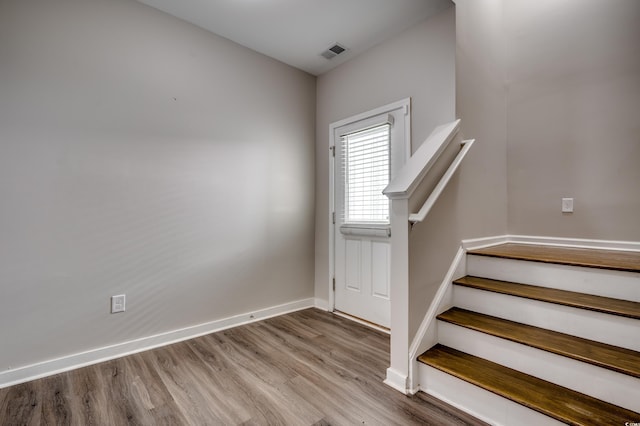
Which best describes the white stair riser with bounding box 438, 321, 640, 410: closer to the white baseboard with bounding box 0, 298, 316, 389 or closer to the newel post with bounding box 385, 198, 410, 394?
the newel post with bounding box 385, 198, 410, 394

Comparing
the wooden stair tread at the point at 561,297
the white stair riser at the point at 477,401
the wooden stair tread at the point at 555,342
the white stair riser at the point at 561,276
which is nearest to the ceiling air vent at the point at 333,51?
the white stair riser at the point at 561,276

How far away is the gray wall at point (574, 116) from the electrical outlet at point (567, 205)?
33 mm

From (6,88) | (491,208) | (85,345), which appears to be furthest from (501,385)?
(6,88)

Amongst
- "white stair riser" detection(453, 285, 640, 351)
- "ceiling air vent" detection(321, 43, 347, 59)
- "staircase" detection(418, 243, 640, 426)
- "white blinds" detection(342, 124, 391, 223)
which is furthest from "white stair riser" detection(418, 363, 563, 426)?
"ceiling air vent" detection(321, 43, 347, 59)

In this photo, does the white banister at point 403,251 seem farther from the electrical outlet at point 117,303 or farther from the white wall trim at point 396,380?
the electrical outlet at point 117,303

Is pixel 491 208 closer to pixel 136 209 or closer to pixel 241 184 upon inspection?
pixel 241 184

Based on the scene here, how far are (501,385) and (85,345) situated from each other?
8.56 feet

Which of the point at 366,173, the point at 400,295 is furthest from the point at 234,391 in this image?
the point at 366,173

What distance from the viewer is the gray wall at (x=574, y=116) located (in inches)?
88.9

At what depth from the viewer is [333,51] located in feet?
9.64

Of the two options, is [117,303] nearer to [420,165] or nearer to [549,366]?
[420,165]

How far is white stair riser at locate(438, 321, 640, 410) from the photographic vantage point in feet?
4.17

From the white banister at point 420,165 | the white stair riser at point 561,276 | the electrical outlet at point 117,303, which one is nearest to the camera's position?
the white stair riser at point 561,276

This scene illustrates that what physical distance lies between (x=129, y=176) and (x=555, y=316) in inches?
115
